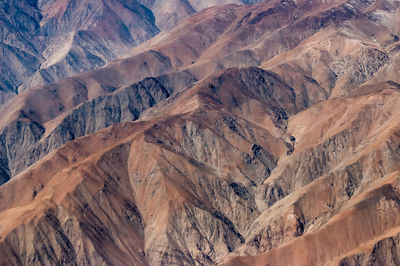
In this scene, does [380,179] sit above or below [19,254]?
below

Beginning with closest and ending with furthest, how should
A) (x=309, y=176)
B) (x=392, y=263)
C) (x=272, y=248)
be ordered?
(x=392, y=263) → (x=272, y=248) → (x=309, y=176)

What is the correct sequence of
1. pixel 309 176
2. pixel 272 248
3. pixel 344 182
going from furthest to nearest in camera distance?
pixel 309 176 → pixel 344 182 → pixel 272 248

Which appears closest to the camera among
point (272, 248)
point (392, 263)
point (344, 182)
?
point (392, 263)

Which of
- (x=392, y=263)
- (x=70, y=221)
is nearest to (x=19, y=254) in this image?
(x=70, y=221)

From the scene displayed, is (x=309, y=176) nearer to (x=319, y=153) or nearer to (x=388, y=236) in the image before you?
(x=319, y=153)

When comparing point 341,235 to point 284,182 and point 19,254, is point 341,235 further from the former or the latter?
point 19,254

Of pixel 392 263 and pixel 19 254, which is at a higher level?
pixel 19 254

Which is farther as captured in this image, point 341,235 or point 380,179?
point 380,179

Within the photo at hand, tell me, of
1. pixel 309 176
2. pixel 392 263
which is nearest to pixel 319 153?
pixel 309 176

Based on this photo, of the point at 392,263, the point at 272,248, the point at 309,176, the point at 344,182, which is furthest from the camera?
the point at 309,176
